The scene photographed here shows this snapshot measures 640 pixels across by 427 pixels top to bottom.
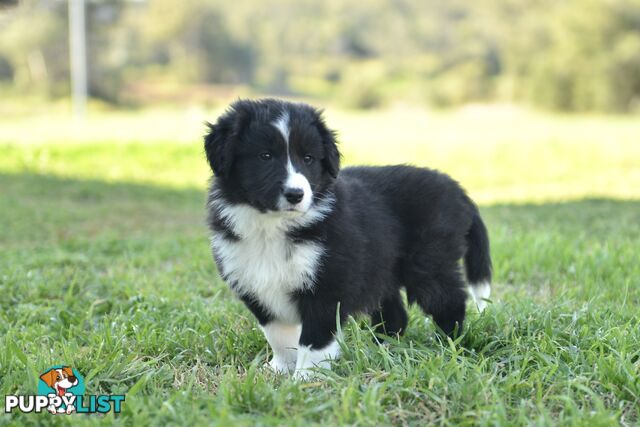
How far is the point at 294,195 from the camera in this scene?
3061 mm

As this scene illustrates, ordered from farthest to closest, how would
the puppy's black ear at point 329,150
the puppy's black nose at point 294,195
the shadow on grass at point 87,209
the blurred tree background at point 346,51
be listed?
1. the blurred tree background at point 346,51
2. the shadow on grass at point 87,209
3. the puppy's black ear at point 329,150
4. the puppy's black nose at point 294,195

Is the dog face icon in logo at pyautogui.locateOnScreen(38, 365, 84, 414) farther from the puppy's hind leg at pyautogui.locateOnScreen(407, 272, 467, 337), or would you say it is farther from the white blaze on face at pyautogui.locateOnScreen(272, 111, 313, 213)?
the puppy's hind leg at pyautogui.locateOnScreen(407, 272, 467, 337)

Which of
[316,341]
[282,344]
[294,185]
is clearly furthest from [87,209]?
[294,185]

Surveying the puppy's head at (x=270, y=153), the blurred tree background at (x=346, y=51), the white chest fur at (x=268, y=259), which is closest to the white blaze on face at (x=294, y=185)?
the puppy's head at (x=270, y=153)

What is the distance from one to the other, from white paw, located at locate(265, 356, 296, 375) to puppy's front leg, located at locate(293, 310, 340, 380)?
0.18 meters

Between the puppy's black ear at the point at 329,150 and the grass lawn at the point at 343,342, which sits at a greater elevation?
the puppy's black ear at the point at 329,150

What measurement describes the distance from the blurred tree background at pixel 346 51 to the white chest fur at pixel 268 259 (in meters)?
25.8

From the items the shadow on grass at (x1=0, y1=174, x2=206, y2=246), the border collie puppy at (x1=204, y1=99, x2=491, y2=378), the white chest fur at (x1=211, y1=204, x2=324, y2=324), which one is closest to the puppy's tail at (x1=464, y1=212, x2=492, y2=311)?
the border collie puppy at (x1=204, y1=99, x2=491, y2=378)

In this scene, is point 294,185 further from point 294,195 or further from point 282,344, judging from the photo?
point 282,344

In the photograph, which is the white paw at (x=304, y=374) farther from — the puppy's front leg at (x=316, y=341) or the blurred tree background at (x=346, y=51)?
the blurred tree background at (x=346, y=51)

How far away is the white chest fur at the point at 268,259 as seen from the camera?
323 centimetres

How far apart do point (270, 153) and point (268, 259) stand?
1.64ft

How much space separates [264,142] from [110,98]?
28597 millimetres

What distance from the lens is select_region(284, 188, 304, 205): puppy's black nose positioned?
3051mm
